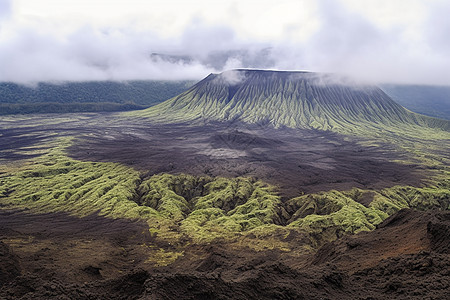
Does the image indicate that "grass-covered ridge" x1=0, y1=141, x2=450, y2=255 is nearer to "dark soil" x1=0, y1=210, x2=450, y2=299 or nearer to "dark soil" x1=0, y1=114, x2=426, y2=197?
"dark soil" x1=0, y1=210, x2=450, y2=299

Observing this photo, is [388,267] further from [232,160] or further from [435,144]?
[435,144]

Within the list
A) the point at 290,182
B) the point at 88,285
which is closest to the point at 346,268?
the point at 88,285

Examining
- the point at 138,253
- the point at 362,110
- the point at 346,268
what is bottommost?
the point at 138,253

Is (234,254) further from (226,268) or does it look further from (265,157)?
(265,157)

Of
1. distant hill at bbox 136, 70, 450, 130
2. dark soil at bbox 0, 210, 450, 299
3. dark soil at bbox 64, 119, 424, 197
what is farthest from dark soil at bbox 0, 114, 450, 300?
distant hill at bbox 136, 70, 450, 130

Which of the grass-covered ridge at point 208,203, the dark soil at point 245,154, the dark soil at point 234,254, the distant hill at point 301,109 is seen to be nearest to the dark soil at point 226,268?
the dark soil at point 234,254

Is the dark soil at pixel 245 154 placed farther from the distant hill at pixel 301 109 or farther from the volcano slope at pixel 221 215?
the distant hill at pixel 301 109
